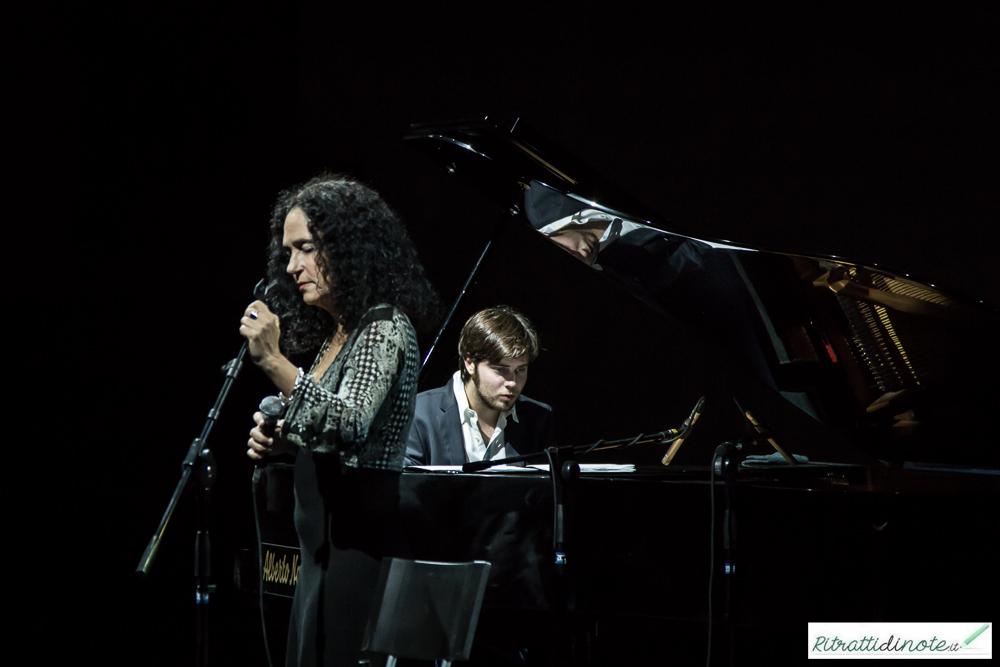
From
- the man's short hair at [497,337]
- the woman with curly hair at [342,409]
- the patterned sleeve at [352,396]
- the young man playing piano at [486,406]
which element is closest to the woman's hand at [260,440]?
the woman with curly hair at [342,409]

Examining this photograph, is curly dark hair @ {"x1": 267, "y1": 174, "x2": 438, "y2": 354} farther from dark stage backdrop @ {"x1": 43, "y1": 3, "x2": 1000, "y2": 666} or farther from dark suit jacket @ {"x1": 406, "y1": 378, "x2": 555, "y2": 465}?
dark stage backdrop @ {"x1": 43, "y1": 3, "x2": 1000, "y2": 666}

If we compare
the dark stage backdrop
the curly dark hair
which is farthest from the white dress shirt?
the curly dark hair

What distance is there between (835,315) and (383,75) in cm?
258

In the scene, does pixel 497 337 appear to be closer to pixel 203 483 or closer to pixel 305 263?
pixel 305 263

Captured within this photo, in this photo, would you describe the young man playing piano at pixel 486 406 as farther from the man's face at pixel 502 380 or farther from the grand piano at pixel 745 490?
the grand piano at pixel 745 490

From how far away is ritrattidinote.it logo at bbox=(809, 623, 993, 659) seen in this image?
2268mm

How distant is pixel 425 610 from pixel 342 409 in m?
0.49

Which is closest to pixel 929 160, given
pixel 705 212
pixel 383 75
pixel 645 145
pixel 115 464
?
pixel 705 212

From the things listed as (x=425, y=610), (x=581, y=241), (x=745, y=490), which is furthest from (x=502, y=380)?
(x=425, y=610)

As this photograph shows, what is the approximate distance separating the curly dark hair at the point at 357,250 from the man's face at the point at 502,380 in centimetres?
112

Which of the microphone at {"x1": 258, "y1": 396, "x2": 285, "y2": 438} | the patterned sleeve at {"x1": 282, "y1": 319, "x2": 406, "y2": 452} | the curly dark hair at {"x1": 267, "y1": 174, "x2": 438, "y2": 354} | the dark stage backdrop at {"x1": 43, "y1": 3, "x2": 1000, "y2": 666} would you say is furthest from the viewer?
the dark stage backdrop at {"x1": 43, "y1": 3, "x2": 1000, "y2": 666}

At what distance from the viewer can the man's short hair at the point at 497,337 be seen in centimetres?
312

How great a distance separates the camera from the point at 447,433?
10.8 feet

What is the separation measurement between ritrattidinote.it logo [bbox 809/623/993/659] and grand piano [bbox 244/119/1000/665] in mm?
56
